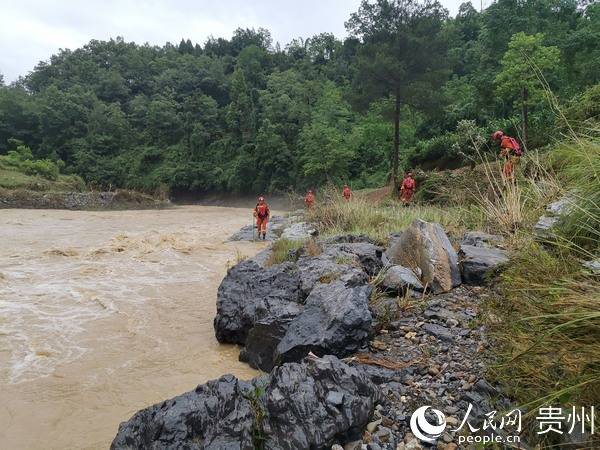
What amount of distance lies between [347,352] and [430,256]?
5.46ft

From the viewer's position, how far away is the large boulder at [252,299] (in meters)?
4.93

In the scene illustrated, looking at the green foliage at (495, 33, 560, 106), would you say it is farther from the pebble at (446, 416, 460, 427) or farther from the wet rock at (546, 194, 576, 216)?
the pebble at (446, 416, 460, 427)

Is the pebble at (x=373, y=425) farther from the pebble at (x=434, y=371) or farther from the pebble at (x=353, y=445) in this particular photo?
the pebble at (x=434, y=371)

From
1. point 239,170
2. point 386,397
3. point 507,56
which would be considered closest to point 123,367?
point 386,397

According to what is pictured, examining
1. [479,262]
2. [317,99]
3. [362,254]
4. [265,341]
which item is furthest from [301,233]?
[317,99]

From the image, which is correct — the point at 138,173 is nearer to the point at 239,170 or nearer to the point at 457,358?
the point at 239,170

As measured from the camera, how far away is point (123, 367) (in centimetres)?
454

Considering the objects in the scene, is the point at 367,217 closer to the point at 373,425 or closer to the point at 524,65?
the point at 373,425

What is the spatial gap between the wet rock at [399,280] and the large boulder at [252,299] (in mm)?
1038

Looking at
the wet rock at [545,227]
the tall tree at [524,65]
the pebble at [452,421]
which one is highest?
the tall tree at [524,65]

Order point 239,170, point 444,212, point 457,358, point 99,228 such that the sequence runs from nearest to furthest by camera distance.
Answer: point 457,358 → point 444,212 → point 99,228 → point 239,170

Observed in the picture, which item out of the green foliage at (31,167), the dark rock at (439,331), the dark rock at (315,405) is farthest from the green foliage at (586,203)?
the green foliage at (31,167)

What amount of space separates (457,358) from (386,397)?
0.64m

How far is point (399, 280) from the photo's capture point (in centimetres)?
472
